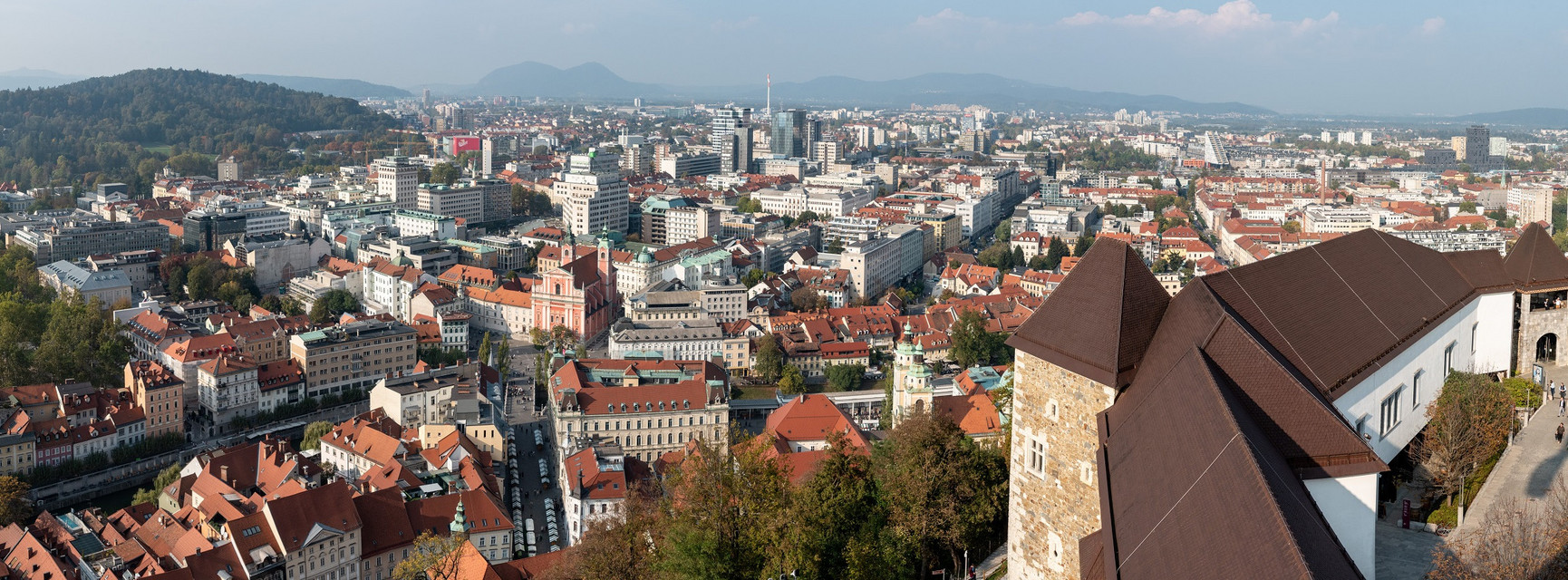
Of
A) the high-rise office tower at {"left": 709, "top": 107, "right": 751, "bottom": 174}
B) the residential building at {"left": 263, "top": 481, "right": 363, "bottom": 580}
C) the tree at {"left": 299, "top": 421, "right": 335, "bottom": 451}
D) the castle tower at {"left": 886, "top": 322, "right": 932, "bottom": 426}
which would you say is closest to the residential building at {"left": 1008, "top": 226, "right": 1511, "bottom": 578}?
the castle tower at {"left": 886, "top": 322, "right": 932, "bottom": 426}

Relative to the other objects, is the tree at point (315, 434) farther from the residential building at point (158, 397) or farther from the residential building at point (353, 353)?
the residential building at point (353, 353)

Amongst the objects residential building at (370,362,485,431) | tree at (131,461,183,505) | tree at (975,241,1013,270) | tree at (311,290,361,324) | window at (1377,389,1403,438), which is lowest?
tree at (131,461,183,505)

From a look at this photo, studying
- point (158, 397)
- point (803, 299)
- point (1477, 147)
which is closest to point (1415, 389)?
point (158, 397)

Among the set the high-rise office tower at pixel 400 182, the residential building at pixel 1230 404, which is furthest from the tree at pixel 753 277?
the residential building at pixel 1230 404

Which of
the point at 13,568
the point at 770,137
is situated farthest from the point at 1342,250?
the point at 770,137

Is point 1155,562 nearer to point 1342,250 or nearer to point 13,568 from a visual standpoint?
point 1342,250

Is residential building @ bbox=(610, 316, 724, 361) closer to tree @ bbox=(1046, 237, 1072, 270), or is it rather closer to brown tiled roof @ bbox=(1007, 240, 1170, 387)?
tree @ bbox=(1046, 237, 1072, 270)
